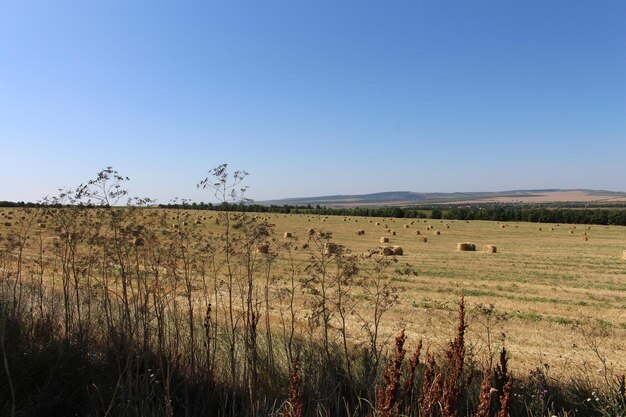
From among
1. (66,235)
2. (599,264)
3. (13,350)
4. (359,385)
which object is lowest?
(599,264)

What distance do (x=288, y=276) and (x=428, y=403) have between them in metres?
14.5

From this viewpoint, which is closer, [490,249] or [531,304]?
[531,304]

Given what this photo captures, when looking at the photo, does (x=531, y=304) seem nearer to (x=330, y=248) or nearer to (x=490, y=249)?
(x=330, y=248)

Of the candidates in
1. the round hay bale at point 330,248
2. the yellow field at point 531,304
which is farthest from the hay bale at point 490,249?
the round hay bale at point 330,248

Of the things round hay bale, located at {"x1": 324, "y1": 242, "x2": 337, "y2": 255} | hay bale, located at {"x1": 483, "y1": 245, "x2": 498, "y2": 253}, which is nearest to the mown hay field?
round hay bale, located at {"x1": 324, "y1": 242, "x2": 337, "y2": 255}

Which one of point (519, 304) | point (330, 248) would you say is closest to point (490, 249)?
point (519, 304)

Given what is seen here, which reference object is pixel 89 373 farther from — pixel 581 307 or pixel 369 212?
pixel 369 212

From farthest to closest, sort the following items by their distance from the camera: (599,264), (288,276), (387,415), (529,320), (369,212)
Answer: (369,212) → (599,264) → (288,276) → (529,320) → (387,415)

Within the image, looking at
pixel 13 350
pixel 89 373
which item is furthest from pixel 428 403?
pixel 13 350

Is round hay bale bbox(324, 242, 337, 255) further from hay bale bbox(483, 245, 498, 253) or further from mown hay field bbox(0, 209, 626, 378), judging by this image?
hay bale bbox(483, 245, 498, 253)

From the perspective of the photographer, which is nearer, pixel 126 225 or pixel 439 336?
pixel 126 225

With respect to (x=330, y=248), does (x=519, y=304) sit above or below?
below

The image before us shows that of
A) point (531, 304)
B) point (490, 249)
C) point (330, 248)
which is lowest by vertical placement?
point (490, 249)

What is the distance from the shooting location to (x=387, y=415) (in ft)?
6.16
